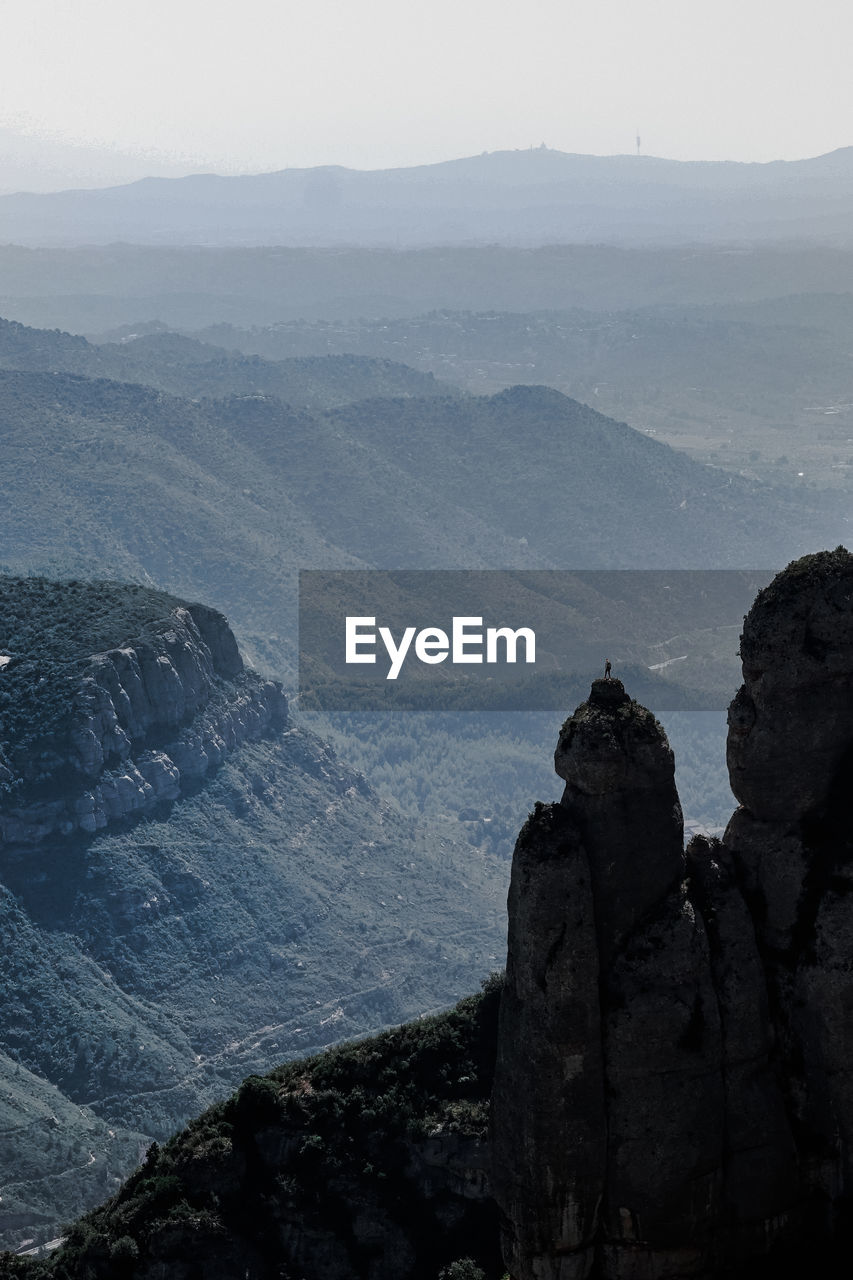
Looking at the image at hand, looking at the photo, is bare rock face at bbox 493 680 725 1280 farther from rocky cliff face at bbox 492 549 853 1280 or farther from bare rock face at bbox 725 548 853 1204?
bare rock face at bbox 725 548 853 1204

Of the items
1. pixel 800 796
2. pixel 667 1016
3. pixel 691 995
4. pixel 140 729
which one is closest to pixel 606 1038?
pixel 667 1016

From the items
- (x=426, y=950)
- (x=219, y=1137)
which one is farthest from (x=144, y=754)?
(x=219, y=1137)

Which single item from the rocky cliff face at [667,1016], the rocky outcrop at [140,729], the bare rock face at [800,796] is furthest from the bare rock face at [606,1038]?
the rocky outcrop at [140,729]

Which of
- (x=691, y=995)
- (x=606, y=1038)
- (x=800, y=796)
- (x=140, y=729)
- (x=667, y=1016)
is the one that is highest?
(x=800, y=796)

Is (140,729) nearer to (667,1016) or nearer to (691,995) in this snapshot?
(691,995)

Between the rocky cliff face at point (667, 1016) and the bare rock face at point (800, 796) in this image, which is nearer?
the rocky cliff face at point (667, 1016)

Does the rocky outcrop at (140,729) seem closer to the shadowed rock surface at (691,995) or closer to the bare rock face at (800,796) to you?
the bare rock face at (800,796)


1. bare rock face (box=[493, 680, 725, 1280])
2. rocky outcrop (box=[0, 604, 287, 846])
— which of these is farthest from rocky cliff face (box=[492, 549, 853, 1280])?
rocky outcrop (box=[0, 604, 287, 846])
